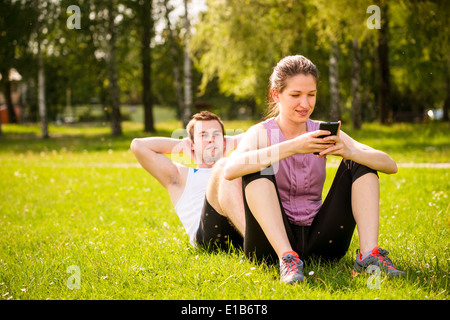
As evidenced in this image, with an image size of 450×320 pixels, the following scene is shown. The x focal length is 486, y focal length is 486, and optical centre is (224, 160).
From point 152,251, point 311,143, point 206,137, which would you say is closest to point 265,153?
point 311,143

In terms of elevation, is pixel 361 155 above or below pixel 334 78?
below

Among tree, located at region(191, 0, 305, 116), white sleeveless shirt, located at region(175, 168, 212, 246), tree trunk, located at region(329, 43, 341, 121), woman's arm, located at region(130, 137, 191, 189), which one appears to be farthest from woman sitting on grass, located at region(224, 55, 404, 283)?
tree trunk, located at region(329, 43, 341, 121)

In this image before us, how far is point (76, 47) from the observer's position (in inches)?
798

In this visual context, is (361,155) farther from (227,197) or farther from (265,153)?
(227,197)

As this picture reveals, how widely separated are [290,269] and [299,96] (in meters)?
1.11

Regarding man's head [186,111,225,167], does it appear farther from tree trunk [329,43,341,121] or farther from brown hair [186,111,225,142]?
tree trunk [329,43,341,121]

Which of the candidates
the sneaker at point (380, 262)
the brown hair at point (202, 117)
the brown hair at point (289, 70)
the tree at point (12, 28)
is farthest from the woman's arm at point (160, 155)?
the tree at point (12, 28)

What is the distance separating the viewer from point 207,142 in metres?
4.16

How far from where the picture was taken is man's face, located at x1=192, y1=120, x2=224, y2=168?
4101 mm

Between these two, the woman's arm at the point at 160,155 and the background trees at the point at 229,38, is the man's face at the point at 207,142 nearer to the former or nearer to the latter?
the woman's arm at the point at 160,155

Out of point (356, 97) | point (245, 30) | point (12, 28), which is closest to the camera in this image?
point (245, 30)

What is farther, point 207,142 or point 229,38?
point 229,38

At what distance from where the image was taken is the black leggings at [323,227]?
10.3ft
